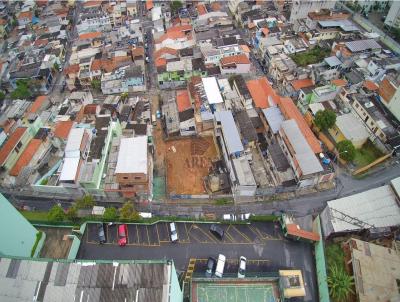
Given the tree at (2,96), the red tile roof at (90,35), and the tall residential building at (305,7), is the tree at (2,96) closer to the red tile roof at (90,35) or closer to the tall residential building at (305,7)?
the red tile roof at (90,35)

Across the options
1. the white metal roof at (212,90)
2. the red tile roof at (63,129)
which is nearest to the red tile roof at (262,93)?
the white metal roof at (212,90)

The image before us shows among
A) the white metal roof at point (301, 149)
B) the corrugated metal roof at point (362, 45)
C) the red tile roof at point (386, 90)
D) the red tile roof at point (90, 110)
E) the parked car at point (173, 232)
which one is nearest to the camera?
the parked car at point (173, 232)


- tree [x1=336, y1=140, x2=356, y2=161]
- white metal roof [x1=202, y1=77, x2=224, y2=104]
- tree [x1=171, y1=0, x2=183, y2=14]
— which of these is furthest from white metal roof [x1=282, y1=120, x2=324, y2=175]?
tree [x1=171, y1=0, x2=183, y2=14]

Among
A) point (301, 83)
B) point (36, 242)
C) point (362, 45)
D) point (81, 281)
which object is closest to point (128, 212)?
point (36, 242)

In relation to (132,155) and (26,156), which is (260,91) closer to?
(132,155)

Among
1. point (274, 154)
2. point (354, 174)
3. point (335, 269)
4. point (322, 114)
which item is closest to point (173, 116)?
point (274, 154)

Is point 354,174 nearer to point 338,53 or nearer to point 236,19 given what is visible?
point 338,53
